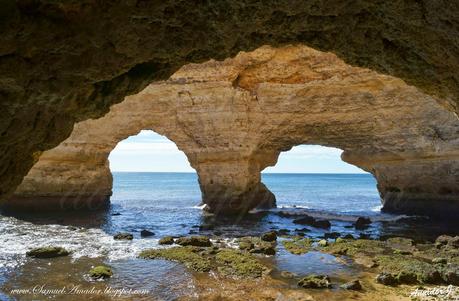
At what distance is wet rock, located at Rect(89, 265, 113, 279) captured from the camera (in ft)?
31.6

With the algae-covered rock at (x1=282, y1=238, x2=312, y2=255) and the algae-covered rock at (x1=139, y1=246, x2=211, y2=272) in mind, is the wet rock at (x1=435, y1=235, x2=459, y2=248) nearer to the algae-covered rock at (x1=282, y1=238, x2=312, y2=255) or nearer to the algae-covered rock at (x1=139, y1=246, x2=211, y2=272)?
the algae-covered rock at (x1=282, y1=238, x2=312, y2=255)

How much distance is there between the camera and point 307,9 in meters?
4.31

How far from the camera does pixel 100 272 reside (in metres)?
9.73

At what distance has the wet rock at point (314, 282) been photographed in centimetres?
896

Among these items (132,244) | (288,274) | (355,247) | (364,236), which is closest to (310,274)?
(288,274)

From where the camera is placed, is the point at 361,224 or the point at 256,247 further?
the point at 361,224

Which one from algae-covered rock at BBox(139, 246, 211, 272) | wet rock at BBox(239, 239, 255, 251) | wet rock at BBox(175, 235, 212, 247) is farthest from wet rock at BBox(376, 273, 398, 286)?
wet rock at BBox(175, 235, 212, 247)

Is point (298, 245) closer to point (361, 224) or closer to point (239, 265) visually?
point (239, 265)

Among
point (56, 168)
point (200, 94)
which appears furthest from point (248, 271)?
point (56, 168)

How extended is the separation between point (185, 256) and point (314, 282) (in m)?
4.34

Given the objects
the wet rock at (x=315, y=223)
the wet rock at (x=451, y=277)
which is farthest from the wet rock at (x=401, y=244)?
the wet rock at (x=315, y=223)

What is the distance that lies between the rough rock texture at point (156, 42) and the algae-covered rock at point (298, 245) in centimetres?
814

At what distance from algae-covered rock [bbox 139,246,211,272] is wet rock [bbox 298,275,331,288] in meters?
2.67

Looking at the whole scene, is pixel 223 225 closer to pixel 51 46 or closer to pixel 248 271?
pixel 248 271
